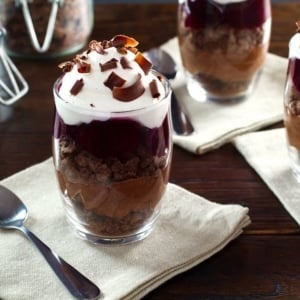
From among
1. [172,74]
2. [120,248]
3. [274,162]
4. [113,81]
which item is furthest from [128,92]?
[172,74]

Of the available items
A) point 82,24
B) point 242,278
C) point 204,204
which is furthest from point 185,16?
point 242,278

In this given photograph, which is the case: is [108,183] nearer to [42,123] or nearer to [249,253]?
[249,253]

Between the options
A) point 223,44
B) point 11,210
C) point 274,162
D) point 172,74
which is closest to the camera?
point 11,210

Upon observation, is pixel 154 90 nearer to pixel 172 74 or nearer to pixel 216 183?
pixel 216 183

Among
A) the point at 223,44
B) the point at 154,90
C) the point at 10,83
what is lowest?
the point at 10,83

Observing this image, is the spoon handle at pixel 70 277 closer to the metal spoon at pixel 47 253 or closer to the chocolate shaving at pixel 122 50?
the metal spoon at pixel 47 253
